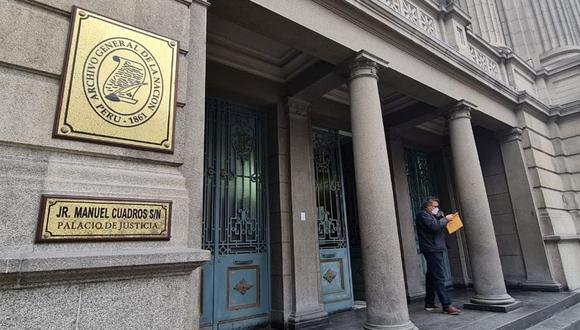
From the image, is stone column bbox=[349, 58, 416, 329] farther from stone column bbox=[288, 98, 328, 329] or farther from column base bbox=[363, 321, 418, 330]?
stone column bbox=[288, 98, 328, 329]

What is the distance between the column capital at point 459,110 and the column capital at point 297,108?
10.8 ft

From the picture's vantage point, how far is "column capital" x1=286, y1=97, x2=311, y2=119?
7.18 meters

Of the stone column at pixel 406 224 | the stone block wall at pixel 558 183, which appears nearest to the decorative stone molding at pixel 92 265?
the stone column at pixel 406 224

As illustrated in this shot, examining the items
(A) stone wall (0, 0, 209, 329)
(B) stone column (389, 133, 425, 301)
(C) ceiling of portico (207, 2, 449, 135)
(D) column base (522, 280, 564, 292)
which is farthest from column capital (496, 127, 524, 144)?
(A) stone wall (0, 0, 209, 329)

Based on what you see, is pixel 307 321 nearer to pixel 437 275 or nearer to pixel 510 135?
pixel 437 275

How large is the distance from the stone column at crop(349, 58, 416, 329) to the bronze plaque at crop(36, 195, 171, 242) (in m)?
3.26

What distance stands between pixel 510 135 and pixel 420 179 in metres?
2.78

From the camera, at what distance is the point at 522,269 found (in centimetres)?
894

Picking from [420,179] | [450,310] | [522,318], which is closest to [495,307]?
[522,318]

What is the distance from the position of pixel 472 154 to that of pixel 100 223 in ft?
24.5

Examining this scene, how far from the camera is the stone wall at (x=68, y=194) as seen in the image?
2.12 meters

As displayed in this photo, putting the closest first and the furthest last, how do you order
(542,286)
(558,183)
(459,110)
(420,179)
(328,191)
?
(459,110) → (328,191) → (542,286) → (558,183) → (420,179)

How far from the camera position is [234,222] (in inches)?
249

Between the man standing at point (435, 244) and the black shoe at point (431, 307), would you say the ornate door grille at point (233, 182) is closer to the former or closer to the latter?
the man standing at point (435, 244)
